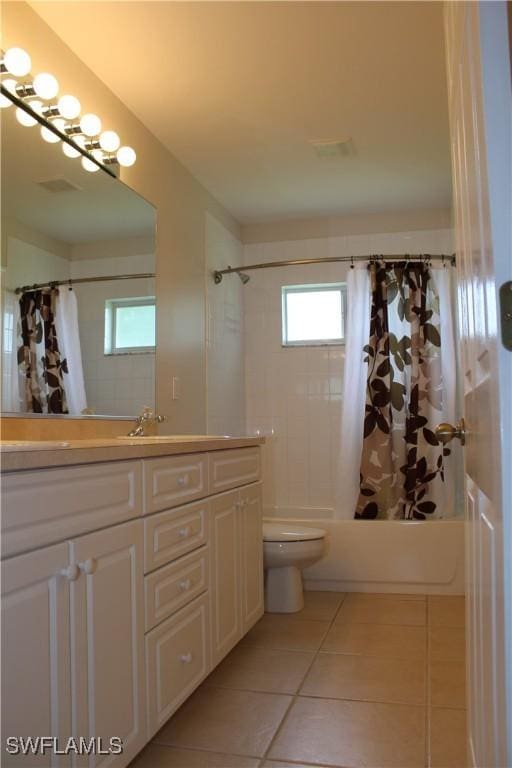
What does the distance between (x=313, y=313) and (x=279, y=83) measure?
6.24 ft

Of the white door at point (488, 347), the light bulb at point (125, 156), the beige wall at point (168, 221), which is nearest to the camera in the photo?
the white door at point (488, 347)

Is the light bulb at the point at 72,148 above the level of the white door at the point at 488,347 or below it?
above

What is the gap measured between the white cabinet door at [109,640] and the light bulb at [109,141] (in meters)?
1.52

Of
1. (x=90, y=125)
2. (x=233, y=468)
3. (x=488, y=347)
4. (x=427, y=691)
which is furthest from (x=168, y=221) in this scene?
(x=488, y=347)

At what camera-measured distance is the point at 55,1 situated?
2.02 meters

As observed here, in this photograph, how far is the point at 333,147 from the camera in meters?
3.10

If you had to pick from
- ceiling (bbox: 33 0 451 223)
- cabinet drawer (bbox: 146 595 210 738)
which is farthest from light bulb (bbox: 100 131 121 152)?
cabinet drawer (bbox: 146 595 210 738)

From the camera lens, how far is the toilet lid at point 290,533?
3020 millimetres

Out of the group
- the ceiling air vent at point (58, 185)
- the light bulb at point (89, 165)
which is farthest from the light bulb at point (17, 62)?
the light bulb at point (89, 165)

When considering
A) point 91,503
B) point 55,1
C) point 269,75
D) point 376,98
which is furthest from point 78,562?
point 376,98

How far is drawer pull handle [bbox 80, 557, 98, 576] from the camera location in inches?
52.1

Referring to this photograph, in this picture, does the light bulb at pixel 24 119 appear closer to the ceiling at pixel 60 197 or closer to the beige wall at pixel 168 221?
the ceiling at pixel 60 197

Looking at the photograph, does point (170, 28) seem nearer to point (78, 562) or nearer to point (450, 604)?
point (78, 562)

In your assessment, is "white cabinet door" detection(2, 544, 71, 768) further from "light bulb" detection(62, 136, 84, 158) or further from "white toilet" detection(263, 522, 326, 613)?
"white toilet" detection(263, 522, 326, 613)
